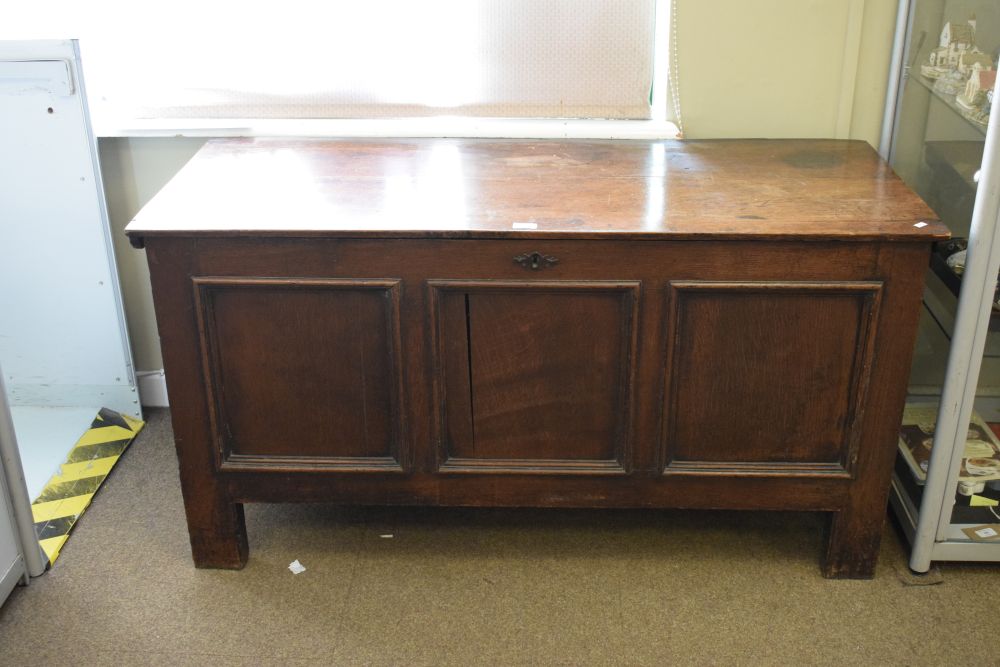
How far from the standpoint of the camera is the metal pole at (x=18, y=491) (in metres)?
2.18

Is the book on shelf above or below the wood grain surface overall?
below

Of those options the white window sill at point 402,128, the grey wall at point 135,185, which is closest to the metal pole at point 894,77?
the white window sill at point 402,128

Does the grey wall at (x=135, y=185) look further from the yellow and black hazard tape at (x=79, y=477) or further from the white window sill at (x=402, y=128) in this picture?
the yellow and black hazard tape at (x=79, y=477)

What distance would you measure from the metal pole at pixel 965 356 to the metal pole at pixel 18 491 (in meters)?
1.91

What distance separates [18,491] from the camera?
223cm

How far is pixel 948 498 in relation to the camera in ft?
7.32

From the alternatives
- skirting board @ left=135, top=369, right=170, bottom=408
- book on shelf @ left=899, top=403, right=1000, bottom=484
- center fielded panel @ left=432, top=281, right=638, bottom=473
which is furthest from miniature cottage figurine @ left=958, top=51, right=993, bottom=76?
skirting board @ left=135, top=369, right=170, bottom=408

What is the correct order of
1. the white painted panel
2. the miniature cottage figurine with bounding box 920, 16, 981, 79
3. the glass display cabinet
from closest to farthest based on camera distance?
the glass display cabinet
the miniature cottage figurine with bounding box 920, 16, 981, 79
the white painted panel

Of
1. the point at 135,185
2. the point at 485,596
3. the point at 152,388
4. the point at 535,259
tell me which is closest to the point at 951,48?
the point at 535,259

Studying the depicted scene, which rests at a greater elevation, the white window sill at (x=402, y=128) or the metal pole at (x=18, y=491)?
the white window sill at (x=402, y=128)

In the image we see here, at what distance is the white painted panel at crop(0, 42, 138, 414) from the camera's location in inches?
102

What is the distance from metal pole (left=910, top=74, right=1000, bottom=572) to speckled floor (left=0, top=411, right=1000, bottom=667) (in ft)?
0.49

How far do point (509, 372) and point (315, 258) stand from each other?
17.8 inches

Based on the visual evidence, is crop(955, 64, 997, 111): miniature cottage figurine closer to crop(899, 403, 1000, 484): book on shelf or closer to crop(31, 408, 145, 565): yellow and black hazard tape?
crop(899, 403, 1000, 484): book on shelf
